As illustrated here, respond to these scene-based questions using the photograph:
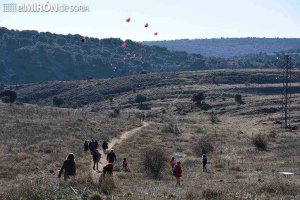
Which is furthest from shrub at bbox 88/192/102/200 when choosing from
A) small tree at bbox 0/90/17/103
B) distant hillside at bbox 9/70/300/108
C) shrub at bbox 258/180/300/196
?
distant hillside at bbox 9/70/300/108

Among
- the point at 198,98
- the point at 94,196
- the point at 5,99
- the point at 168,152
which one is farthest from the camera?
the point at 198,98

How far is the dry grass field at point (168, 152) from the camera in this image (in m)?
15.9

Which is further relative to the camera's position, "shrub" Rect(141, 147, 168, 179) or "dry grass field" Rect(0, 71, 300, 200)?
"shrub" Rect(141, 147, 168, 179)

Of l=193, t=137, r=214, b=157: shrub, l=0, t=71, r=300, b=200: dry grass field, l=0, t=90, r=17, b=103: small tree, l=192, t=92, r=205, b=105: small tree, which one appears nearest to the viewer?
l=0, t=71, r=300, b=200: dry grass field

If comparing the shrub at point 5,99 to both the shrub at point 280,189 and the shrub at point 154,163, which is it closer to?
the shrub at point 154,163

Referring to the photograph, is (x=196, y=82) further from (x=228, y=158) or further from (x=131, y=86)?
(x=228, y=158)

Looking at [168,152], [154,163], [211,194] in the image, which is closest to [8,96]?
[168,152]

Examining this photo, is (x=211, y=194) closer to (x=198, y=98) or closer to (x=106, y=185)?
(x=106, y=185)

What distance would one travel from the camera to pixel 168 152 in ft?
118

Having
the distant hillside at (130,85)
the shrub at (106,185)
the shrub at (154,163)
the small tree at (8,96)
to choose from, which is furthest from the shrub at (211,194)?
the distant hillside at (130,85)

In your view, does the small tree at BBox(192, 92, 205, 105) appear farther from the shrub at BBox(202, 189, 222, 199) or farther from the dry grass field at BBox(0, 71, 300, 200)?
the shrub at BBox(202, 189, 222, 199)

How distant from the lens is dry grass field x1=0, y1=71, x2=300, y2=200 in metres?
15.9

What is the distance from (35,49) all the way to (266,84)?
→ 106272 mm

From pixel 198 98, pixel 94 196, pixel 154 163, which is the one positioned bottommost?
pixel 198 98
